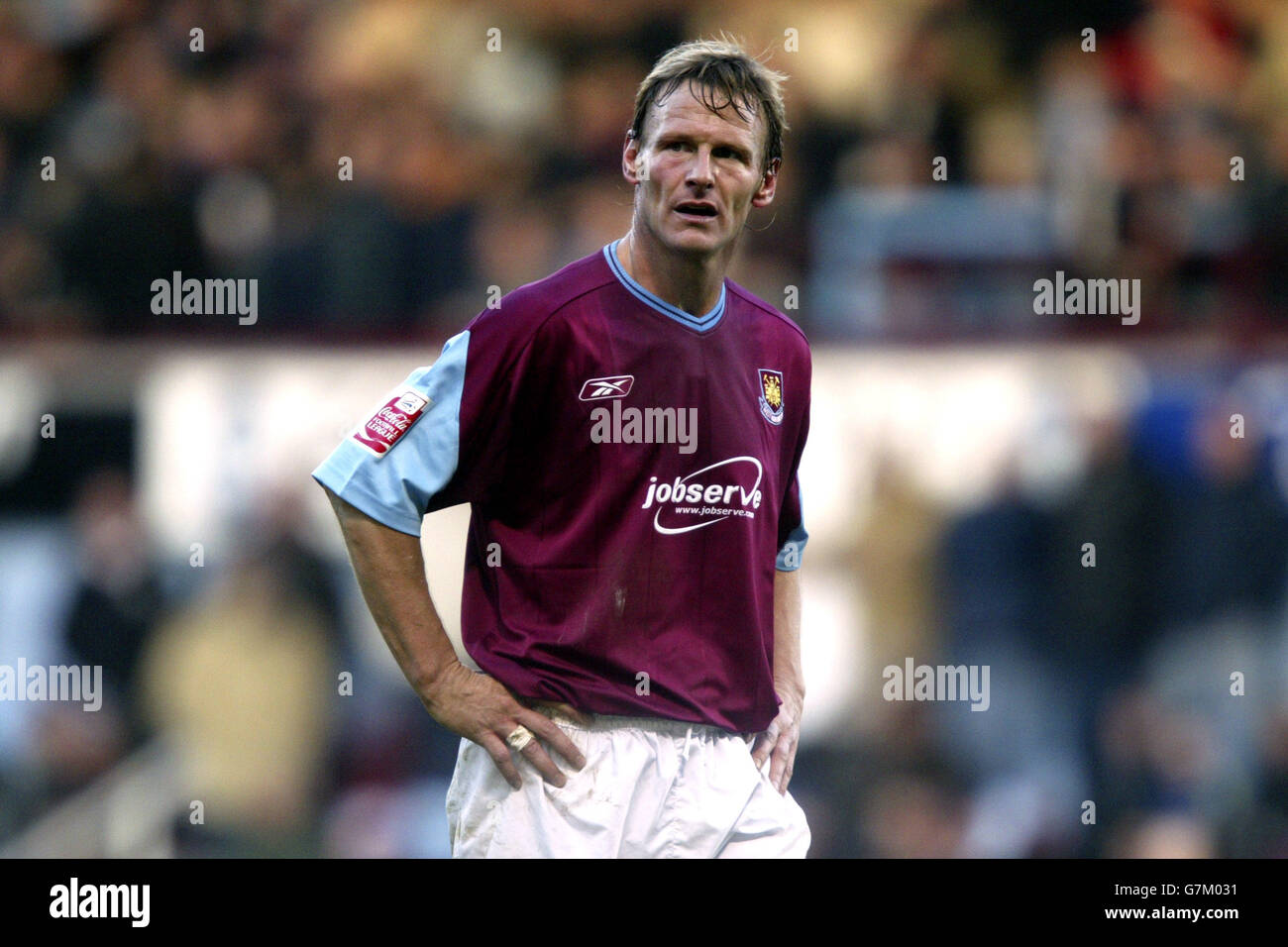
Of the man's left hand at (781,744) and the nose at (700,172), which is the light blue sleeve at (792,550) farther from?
the nose at (700,172)

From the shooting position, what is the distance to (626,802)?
3.81 meters

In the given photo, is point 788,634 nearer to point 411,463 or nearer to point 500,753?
point 500,753

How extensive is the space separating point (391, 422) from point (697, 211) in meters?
0.80

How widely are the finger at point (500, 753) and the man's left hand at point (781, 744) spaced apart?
1.88 feet

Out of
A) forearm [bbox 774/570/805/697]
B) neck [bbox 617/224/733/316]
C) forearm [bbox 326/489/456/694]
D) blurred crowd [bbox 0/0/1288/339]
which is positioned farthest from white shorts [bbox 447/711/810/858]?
blurred crowd [bbox 0/0/1288/339]

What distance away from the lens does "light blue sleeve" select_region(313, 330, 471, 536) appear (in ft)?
12.3

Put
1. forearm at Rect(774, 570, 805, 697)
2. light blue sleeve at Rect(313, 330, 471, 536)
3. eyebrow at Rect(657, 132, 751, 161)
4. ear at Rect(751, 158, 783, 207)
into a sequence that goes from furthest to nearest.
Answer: forearm at Rect(774, 570, 805, 697)
ear at Rect(751, 158, 783, 207)
eyebrow at Rect(657, 132, 751, 161)
light blue sleeve at Rect(313, 330, 471, 536)

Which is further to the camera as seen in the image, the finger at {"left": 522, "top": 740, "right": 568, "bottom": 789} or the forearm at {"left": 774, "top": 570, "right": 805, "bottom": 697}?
the forearm at {"left": 774, "top": 570, "right": 805, "bottom": 697}

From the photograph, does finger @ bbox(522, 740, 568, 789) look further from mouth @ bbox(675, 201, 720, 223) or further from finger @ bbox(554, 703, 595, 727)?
mouth @ bbox(675, 201, 720, 223)

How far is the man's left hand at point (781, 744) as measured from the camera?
409cm

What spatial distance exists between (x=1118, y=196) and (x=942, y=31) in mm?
1590

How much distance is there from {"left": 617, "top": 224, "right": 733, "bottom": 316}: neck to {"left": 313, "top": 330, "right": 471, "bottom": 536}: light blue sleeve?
431 mm

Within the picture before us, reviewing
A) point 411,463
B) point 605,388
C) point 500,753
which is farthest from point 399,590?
point 605,388

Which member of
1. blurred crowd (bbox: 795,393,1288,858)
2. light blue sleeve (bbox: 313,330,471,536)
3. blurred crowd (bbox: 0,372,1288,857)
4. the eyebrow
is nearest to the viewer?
light blue sleeve (bbox: 313,330,471,536)
